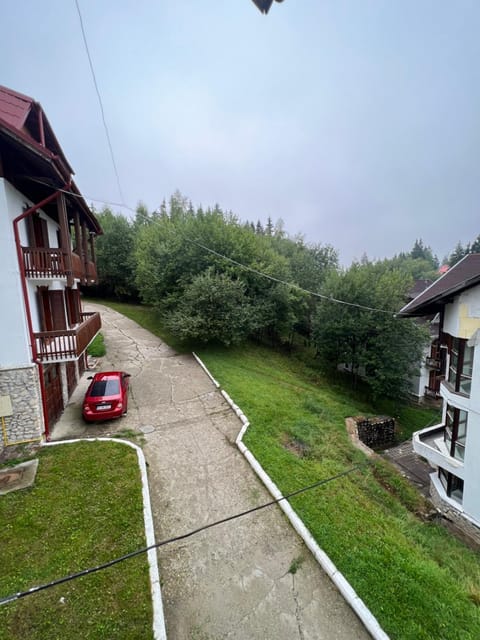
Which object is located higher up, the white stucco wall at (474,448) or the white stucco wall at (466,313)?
the white stucco wall at (466,313)

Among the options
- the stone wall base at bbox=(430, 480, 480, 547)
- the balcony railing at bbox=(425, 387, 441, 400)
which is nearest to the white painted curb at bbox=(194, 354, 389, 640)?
the stone wall base at bbox=(430, 480, 480, 547)

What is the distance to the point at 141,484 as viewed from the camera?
666 cm

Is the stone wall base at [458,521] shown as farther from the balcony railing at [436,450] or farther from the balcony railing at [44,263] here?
the balcony railing at [44,263]

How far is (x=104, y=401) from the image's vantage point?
9.42m

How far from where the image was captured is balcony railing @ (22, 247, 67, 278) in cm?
806

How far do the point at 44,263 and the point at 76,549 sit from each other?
7.40 metres

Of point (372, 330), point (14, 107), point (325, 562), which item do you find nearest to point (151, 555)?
point (325, 562)

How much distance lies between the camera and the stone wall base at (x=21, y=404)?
780 cm

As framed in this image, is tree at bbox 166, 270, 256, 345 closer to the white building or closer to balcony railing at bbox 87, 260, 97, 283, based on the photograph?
balcony railing at bbox 87, 260, 97, 283

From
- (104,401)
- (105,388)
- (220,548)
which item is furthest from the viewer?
(105,388)

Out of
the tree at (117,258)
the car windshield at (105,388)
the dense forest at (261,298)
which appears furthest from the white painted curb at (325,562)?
the tree at (117,258)

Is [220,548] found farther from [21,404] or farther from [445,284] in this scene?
[445,284]

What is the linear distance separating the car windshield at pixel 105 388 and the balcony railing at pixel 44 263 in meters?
3.93

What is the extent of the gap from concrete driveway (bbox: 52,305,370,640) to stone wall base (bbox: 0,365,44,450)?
39.3 inches
